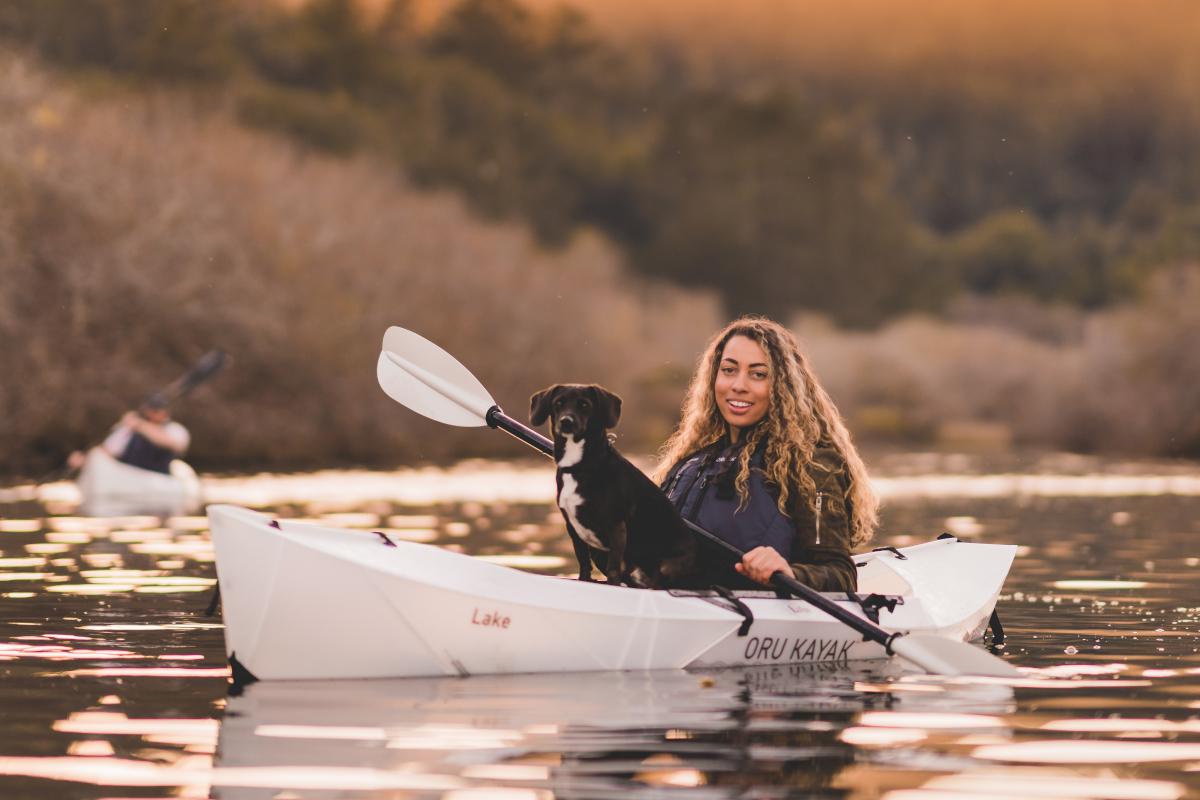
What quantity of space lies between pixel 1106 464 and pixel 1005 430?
295 inches

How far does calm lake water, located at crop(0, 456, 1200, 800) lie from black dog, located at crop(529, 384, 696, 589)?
1.56 feet

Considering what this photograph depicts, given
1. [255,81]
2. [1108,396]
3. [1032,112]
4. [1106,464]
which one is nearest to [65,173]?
[1106,464]

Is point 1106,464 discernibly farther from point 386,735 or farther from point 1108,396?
point 386,735

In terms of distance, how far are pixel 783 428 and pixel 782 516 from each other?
325mm

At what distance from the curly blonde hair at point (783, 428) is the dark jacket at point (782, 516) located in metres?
0.04

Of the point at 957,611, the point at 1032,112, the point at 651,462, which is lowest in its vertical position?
the point at 957,611

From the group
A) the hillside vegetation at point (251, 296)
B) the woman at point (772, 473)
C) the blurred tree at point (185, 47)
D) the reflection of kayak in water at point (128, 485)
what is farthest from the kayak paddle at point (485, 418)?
the blurred tree at point (185, 47)

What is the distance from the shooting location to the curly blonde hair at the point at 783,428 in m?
5.66

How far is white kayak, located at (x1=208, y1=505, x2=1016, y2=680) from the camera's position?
486 centimetres

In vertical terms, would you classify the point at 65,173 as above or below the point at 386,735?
above

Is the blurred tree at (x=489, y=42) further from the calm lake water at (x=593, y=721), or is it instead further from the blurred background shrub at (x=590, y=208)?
the calm lake water at (x=593, y=721)

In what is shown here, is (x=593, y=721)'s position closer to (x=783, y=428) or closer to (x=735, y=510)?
(x=735, y=510)

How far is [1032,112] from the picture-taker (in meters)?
68.8

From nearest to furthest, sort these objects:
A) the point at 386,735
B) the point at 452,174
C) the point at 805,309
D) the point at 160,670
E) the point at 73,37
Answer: the point at 386,735 → the point at 160,670 → the point at 73,37 → the point at 452,174 → the point at 805,309
